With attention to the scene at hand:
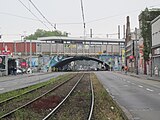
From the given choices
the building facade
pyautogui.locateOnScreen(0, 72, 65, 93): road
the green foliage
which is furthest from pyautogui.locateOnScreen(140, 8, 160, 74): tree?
pyautogui.locateOnScreen(0, 72, 65, 93): road

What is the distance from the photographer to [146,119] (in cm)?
1253

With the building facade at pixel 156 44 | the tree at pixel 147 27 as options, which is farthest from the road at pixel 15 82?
the tree at pixel 147 27

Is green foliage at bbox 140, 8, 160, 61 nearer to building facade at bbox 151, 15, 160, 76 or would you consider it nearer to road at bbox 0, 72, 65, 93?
building facade at bbox 151, 15, 160, 76

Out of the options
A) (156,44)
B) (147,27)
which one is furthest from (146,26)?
(156,44)

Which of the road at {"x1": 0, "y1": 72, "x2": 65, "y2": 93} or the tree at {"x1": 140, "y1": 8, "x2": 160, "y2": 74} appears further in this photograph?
the tree at {"x1": 140, "y1": 8, "x2": 160, "y2": 74}

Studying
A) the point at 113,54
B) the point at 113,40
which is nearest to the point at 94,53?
the point at 113,54

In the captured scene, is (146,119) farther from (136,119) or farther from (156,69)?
(156,69)

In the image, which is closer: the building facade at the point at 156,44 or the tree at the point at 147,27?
the building facade at the point at 156,44

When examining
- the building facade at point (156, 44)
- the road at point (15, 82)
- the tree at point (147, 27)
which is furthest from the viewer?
the tree at point (147, 27)

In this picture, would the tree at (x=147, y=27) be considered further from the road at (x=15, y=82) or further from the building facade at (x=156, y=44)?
the road at (x=15, y=82)

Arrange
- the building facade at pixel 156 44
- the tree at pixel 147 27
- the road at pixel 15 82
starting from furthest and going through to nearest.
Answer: the tree at pixel 147 27 < the building facade at pixel 156 44 < the road at pixel 15 82

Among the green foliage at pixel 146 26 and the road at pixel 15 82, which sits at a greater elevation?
the green foliage at pixel 146 26

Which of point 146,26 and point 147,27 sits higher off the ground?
point 146,26

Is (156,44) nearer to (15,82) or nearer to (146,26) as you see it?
(146,26)
